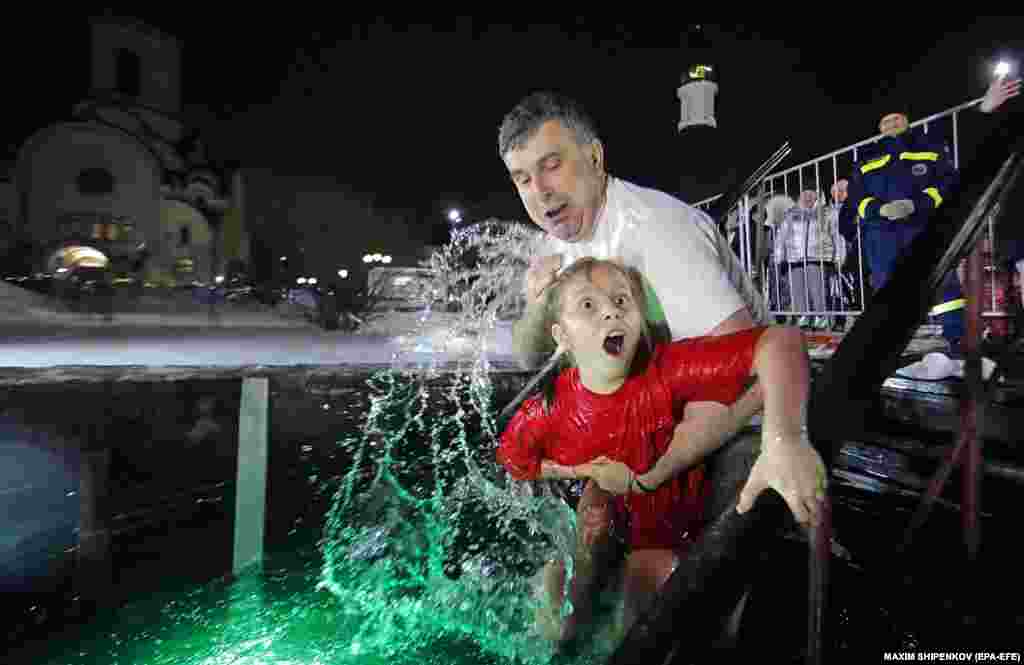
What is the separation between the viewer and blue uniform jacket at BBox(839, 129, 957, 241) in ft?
14.9

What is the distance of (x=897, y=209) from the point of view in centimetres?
467

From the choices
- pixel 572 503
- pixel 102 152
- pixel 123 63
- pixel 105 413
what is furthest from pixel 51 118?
pixel 572 503

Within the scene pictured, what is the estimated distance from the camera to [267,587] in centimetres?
316

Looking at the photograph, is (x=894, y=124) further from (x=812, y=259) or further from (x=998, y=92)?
(x=812, y=259)

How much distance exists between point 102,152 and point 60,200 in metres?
3.64

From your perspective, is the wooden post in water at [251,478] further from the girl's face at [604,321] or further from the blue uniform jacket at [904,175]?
the blue uniform jacket at [904,175]

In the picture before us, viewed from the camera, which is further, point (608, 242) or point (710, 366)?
point (608, 242)

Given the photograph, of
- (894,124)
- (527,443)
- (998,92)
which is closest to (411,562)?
(527,443)

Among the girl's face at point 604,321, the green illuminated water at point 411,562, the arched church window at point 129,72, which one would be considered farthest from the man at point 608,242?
the arched church window at point 129,72

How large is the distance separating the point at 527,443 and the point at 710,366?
0.77 metres

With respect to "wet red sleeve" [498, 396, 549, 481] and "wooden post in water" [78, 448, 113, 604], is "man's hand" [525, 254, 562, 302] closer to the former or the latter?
"wet red sleeve" [498, 396, 549, 481]

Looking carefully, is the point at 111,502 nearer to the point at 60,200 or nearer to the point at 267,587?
the point at 267,587

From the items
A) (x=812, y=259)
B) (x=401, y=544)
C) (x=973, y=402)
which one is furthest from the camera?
(x=812, y=259)

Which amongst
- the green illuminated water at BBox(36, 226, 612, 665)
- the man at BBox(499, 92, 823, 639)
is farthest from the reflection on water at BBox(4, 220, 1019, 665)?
the man at BBox(499, 92, 823, 639)
